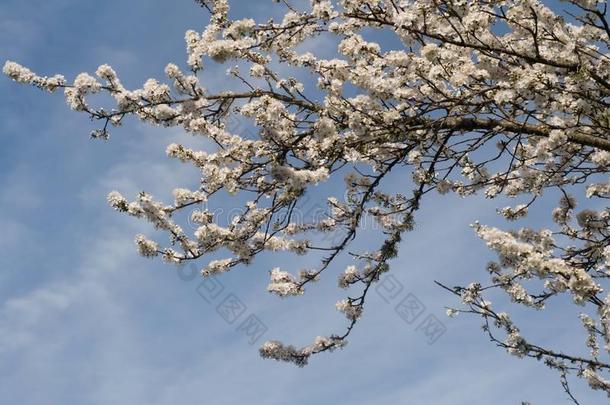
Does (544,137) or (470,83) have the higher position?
(470,83)

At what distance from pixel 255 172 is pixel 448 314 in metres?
4.08

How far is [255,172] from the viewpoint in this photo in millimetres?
8398

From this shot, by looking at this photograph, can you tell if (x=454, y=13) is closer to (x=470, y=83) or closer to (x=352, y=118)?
(x=470, y=83)

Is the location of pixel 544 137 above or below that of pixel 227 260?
below

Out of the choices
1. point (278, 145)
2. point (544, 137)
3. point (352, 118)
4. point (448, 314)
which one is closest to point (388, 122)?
point (352, 118)

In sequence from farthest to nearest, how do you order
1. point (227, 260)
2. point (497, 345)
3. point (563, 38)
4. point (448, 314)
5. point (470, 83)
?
point (448, 314)
point (497, 345)
point (227, 260)
point (470, 83)
point (563, 38)

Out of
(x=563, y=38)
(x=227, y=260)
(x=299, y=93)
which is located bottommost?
(x=563, y=38)

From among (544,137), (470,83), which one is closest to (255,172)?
(470,83)

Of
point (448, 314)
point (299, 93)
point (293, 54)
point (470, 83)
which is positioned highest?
point (293, 54)

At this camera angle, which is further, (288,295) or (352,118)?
(288,295)

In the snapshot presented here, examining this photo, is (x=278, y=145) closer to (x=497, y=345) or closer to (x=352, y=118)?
(x=352, y=118)

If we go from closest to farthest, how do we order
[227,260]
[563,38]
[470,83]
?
[563,38]
[470,83]
[227,260]

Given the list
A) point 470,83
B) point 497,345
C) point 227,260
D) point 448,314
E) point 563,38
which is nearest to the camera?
point 563,38

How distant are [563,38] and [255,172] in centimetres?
411
